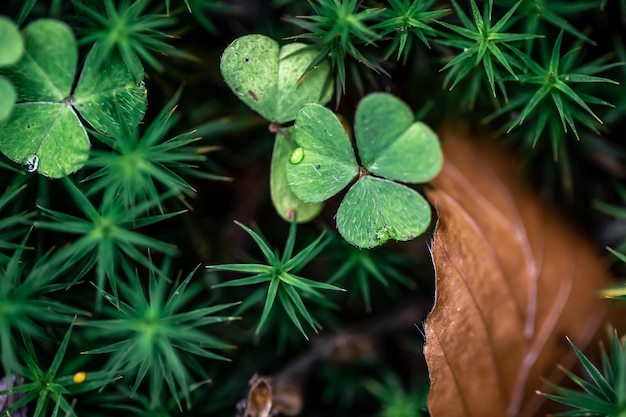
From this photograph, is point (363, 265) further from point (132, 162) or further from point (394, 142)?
point (132, 162)

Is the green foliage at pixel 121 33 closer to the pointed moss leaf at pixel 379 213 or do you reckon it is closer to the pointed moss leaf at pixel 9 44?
the pointed moss leaf at pixel 9 44

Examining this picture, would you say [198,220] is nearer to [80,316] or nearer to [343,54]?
[80,316]

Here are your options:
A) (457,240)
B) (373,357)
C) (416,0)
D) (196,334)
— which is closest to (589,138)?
(457,240)

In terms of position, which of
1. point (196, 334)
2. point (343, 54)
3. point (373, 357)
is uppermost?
point (343, 54)

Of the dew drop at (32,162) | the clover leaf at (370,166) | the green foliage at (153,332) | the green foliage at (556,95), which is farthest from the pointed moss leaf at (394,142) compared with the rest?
the dew drop at (32,162)

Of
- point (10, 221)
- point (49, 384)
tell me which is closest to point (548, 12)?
point (10, 221)

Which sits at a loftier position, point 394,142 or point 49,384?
point 394,142

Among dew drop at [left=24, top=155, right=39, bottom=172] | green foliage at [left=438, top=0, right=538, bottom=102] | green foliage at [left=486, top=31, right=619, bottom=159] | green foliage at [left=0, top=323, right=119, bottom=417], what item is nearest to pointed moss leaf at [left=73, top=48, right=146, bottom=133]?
dew drop at [left=24, top=155, right=39, bottom=172]
